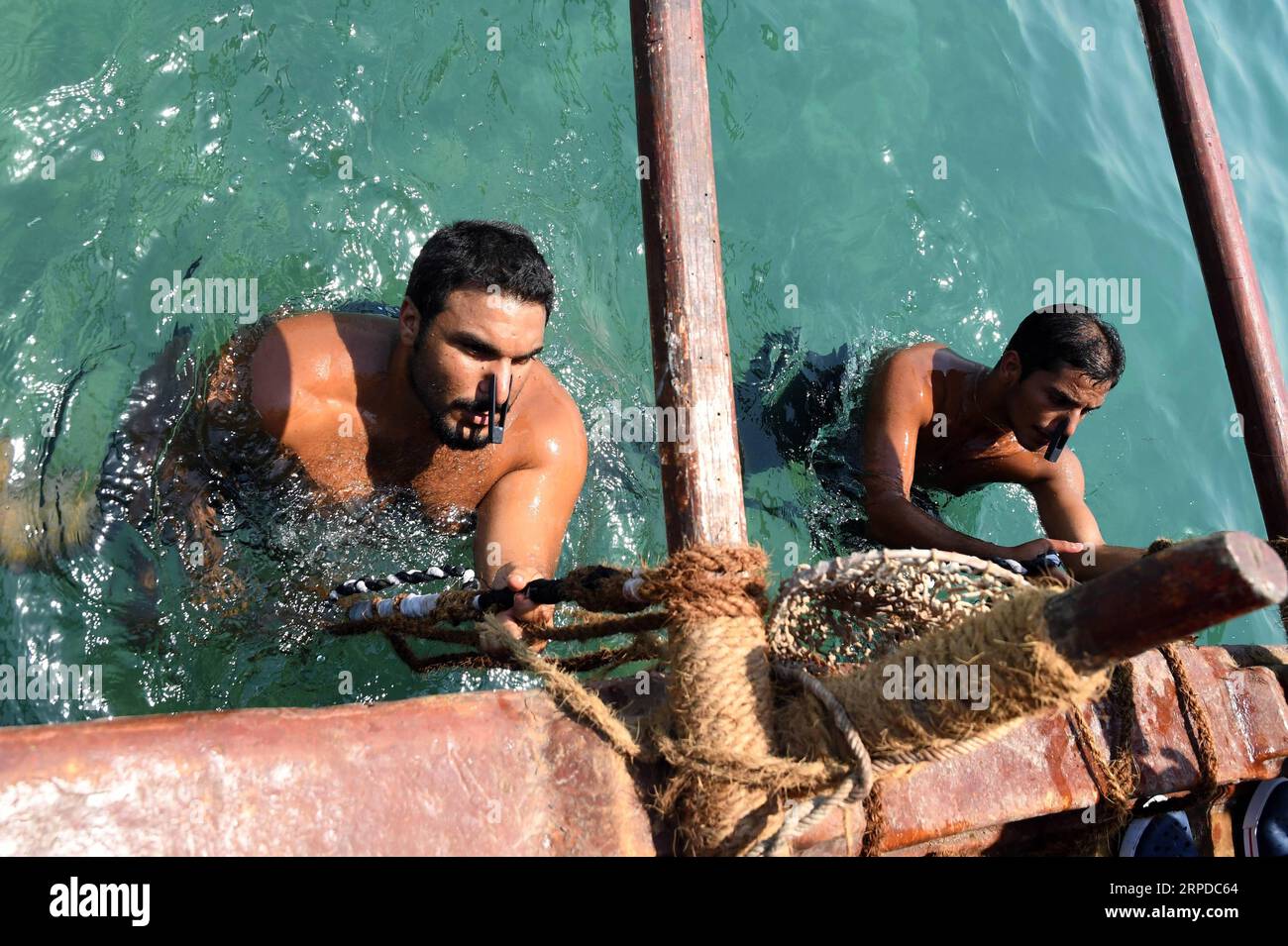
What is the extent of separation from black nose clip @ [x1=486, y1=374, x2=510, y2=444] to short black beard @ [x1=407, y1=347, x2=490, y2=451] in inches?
4.7

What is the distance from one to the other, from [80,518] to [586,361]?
2.29m

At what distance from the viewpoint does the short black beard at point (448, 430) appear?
3.42 metres

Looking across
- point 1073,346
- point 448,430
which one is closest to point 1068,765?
point 448,430

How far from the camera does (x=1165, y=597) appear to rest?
4.46ft

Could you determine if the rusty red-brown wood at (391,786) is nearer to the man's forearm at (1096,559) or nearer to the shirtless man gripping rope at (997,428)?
the man's forearm at (1096,559)

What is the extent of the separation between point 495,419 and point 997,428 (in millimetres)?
2418

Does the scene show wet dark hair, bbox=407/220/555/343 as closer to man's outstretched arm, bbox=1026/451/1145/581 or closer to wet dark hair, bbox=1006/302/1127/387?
wet dark hair, bbox=1006/302/1127/387

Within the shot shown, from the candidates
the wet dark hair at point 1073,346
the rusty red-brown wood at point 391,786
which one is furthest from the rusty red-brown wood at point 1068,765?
the wet dark hair at point 1073,346

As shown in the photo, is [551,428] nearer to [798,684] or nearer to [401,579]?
[401,579]

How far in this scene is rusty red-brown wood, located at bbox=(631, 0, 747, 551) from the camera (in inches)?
82.0

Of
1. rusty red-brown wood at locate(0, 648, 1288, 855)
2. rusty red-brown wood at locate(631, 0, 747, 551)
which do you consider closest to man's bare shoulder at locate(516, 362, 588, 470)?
rusty red-brown wood at locate(631, 0, 747, 551)

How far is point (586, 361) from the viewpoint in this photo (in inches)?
195
